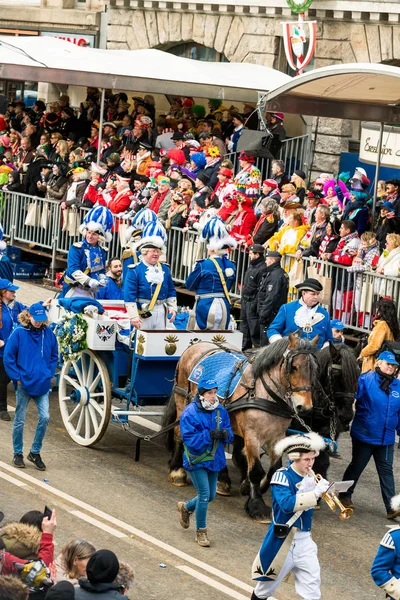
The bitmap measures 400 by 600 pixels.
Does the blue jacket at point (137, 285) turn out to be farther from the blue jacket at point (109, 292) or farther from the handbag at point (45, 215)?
the handbag at point (45, 215)

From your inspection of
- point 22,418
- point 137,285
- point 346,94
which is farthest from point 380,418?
point 346,94

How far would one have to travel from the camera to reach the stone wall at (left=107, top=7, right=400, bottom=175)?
966 inches

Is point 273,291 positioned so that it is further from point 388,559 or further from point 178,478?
point 388,559

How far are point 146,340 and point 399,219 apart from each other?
19.0 ft

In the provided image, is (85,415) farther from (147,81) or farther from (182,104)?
(182,104)

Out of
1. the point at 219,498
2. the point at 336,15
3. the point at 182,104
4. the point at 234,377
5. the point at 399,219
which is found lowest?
the point at 219,498

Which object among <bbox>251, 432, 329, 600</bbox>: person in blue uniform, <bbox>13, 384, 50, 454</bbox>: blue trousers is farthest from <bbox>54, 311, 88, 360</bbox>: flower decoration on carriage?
<bbox>251, 432, 329, 600</bbox>: person in blue uniform

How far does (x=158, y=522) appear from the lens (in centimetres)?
1128

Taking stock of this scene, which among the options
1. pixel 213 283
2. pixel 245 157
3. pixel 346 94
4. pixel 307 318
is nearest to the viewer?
pixel 307 318

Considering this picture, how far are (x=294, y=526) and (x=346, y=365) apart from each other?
10.2ft

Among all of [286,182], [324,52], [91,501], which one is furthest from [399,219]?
[324,52]

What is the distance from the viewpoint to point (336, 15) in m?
25.0

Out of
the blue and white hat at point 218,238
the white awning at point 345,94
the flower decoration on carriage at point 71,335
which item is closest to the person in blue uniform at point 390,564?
the flower decoration on carriage at point 71,335

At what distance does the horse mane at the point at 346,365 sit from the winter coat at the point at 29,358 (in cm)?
266
